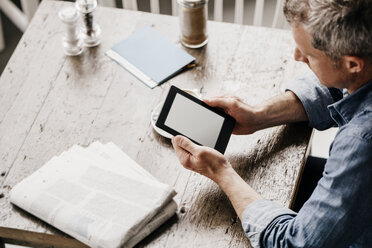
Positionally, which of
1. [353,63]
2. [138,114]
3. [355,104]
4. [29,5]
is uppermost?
[353,63]

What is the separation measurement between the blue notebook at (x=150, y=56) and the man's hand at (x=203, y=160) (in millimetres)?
321

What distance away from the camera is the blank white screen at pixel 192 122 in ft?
4.30

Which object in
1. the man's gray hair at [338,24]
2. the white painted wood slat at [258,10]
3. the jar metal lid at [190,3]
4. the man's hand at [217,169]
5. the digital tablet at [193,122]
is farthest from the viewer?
the white painted wood slat at [258,10]

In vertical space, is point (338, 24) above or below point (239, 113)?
above

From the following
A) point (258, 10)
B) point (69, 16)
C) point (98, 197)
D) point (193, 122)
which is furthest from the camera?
point (258, 10)

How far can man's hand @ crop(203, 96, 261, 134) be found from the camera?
53.8 inches

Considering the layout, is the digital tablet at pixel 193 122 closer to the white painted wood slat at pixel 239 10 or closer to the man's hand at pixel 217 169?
the man's hand at pixel 217 169

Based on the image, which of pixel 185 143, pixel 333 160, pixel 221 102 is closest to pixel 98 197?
pixel 185 143

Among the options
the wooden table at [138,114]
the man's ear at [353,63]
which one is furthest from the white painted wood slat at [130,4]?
the man's ear at [353,63]

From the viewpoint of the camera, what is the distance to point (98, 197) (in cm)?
122

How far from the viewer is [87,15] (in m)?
1.59

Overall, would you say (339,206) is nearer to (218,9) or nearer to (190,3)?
(190,3)

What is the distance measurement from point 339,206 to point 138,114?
0.65 m

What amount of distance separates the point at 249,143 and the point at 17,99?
703 millimetres
